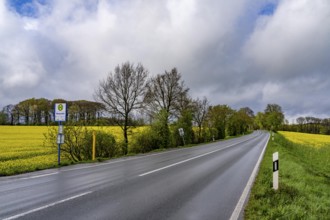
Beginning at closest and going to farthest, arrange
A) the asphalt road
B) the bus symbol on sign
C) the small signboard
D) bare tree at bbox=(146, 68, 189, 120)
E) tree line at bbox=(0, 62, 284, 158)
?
the asphalt road → the small signboard → the bus symbol on sign → tree line at bbox=(0, 62, 284, 158) → bare tree at bbox=(146, 68, 189, 120)

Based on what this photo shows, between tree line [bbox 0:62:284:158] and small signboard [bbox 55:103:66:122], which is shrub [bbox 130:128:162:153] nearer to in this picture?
tree line [bbox 0:62:284:158]

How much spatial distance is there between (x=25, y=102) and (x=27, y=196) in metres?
107

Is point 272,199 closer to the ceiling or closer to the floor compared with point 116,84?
closer to the floor

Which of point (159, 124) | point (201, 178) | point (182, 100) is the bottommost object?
point (201, 178)

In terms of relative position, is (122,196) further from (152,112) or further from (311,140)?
(311,140)

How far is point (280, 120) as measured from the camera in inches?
4914

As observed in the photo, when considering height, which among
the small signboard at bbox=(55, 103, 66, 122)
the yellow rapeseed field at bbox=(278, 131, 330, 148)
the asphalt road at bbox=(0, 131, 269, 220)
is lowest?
the yellow rapeseed field at bbox=(278, 131, 330, 148)

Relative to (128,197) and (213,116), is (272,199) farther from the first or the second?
(213,116)

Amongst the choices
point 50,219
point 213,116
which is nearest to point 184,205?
point 50,219

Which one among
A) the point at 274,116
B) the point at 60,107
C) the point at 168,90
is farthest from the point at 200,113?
the point at 274,116

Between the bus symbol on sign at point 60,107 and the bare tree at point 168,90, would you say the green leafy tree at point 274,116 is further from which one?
the bus symbol on sign at point 60,107

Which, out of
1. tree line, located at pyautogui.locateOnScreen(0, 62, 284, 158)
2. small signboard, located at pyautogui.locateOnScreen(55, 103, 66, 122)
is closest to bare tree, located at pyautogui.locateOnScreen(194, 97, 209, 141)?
tree line, located at pyautogui.locateOnScreen(0, 62, 284, 158)

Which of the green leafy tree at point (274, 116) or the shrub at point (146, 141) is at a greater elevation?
the green leafy tree at point (274, 116)

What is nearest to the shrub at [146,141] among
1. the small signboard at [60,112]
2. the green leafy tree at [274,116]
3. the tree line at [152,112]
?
the tree line at [152,112]
